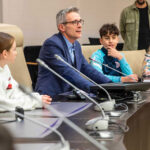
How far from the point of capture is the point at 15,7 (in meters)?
4.87

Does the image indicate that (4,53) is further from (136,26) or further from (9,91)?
(136,26)

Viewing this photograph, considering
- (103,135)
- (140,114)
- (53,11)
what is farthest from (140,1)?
(103,135)

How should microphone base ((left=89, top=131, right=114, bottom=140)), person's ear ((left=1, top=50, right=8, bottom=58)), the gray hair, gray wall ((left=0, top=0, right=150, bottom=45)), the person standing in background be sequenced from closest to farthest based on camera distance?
microphone base ((left=89, top=131, right=114, bottom=140)) < person's ear ((left=1, top=50, right=8, bottom=58)) < the gray hair < gray wall ((left=0, top=0, right=150, bottom=45)) < the person standing in background

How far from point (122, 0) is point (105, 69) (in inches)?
164

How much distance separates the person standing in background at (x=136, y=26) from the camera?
5.05m

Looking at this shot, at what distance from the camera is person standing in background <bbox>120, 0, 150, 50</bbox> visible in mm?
5047

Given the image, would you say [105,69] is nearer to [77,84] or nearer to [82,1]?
[77,84]

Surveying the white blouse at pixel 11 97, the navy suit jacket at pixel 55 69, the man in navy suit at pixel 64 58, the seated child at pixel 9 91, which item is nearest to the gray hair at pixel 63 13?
the man in navy suit at pixel 64 58

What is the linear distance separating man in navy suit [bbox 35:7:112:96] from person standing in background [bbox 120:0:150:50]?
2334 mm

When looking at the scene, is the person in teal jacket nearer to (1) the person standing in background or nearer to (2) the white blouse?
(2) the white blouse

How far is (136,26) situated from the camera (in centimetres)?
511

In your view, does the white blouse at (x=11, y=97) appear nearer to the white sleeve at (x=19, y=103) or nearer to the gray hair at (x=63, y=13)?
the white sleeve at (x=19, y=103)

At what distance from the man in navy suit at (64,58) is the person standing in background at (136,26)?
2334 millimetres

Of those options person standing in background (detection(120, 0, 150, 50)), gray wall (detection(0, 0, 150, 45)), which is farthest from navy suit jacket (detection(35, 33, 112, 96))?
person standing in background (detection(120, 0, 150, 50))
